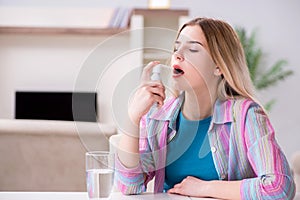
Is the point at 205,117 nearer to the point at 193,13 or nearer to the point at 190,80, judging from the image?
the point at 190,80

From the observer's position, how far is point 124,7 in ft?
16.6

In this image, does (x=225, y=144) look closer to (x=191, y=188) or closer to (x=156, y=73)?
(x=191, y=188)

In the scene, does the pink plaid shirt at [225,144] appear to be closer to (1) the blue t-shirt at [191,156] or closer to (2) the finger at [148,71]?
(1) the blue t-shirt at [191,156]

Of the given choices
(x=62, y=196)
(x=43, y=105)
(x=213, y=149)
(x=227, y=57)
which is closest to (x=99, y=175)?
(x=62, y=196)

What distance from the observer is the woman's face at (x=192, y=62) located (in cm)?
126

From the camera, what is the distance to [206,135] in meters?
1.43

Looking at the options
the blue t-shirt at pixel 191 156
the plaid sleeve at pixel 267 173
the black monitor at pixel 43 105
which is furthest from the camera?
the black monitor at pixel 43 105

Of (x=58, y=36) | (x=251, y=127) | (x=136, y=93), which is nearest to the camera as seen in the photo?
(x=136, y=93)

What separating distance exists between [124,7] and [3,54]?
3.59 ft

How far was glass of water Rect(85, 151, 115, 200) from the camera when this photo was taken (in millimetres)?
1158

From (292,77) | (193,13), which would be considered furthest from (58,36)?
(292,77)

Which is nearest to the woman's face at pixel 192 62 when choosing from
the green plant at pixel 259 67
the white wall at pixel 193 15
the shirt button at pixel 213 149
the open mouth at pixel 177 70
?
the open mouth at pixel 177 70

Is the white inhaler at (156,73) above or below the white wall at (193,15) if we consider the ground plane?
below

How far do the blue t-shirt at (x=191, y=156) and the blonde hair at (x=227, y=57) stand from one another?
0.09m
